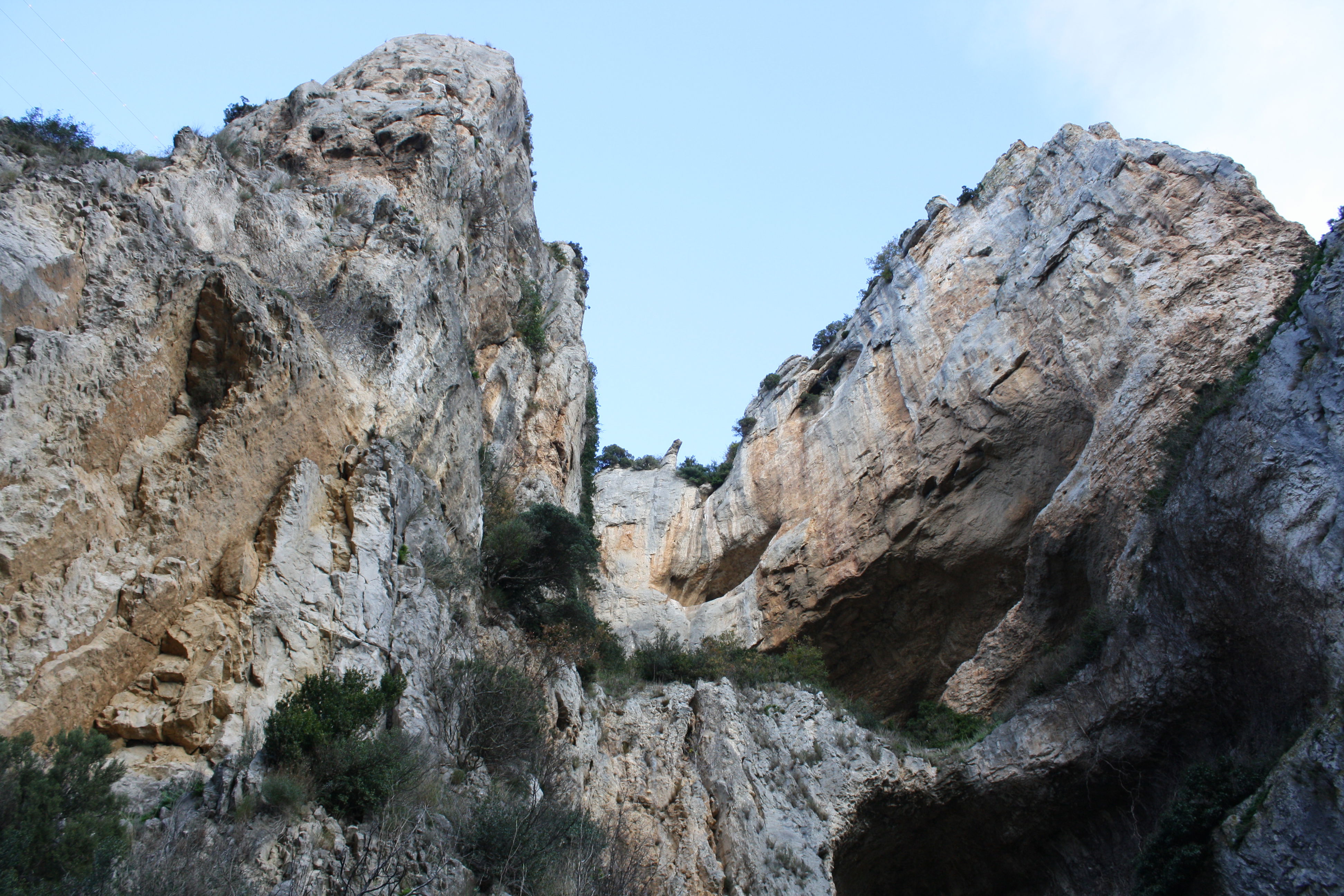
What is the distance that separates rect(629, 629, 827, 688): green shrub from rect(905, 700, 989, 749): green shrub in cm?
231

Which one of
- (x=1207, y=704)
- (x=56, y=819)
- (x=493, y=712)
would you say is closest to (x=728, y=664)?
(x=493, y=712)

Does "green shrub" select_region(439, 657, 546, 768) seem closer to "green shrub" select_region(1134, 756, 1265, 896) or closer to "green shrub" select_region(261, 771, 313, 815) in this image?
"green shrub" select_region(261, 771, 313, 815)

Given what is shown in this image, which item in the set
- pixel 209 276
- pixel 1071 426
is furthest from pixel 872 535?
pixel 209 276

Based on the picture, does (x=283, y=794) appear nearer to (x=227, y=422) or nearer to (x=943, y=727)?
(x=227, y=422)

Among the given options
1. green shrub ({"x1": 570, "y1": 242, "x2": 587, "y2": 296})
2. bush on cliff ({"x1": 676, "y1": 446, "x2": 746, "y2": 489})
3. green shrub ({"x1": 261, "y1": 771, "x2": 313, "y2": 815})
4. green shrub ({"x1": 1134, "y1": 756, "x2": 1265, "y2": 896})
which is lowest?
green shrub ({"x1": 1134, "y1": 756, "x2": 1265, "y2": 896})

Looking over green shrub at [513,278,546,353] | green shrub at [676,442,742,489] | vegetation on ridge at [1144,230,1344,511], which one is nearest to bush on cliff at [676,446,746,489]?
green shrub at [676,442,742,489]

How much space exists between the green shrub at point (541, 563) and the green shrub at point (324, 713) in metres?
6.85

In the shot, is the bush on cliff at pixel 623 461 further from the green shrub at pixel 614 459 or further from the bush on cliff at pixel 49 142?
the bush on cliff at pixel 49 142

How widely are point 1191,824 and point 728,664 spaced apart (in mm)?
10123

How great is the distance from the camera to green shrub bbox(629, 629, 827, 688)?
18.5 m

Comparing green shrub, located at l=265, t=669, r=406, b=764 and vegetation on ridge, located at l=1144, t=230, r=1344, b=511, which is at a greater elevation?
vegetation on ridge, located at l=1144, t=230, r=1344, b=511

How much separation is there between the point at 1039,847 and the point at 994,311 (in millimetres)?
12019

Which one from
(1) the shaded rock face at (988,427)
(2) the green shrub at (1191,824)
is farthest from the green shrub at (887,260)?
(2) the green shrub at (1191,824)

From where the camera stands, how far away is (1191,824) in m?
10.7
